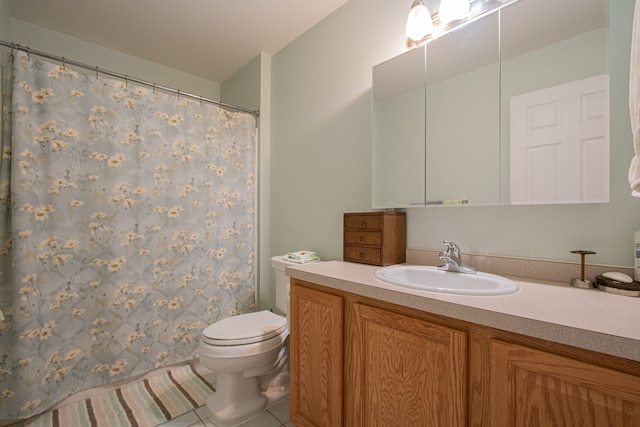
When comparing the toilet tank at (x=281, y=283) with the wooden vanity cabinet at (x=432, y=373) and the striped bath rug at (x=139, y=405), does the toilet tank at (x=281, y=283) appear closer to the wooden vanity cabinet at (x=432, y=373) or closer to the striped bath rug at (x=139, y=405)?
the wooden vanity cabinet at (x=432, y=373)

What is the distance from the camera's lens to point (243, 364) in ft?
4.76

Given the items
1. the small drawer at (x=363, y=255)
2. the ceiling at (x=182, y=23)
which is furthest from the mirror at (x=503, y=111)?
the ceiling at (x=182, y=23)

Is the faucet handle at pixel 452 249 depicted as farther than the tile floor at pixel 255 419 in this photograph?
No

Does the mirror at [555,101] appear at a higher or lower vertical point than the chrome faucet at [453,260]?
higher

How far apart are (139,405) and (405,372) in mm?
1609

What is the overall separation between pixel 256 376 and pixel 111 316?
988 millimetres

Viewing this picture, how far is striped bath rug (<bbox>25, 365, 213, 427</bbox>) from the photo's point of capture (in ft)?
4.84

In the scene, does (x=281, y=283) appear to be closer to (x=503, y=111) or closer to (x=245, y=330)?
(x=245, y=330)

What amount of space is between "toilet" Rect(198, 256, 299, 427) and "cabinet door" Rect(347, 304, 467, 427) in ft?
2.03

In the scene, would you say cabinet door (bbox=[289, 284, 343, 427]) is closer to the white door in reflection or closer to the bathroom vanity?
the bathroom vanity

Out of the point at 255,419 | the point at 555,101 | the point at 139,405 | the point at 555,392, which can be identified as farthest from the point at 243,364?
the point at 555,101

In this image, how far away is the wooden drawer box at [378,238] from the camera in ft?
4.55

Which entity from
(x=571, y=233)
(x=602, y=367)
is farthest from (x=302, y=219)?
(x=602, y=367)

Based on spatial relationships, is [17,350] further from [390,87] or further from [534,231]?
[534,231]
